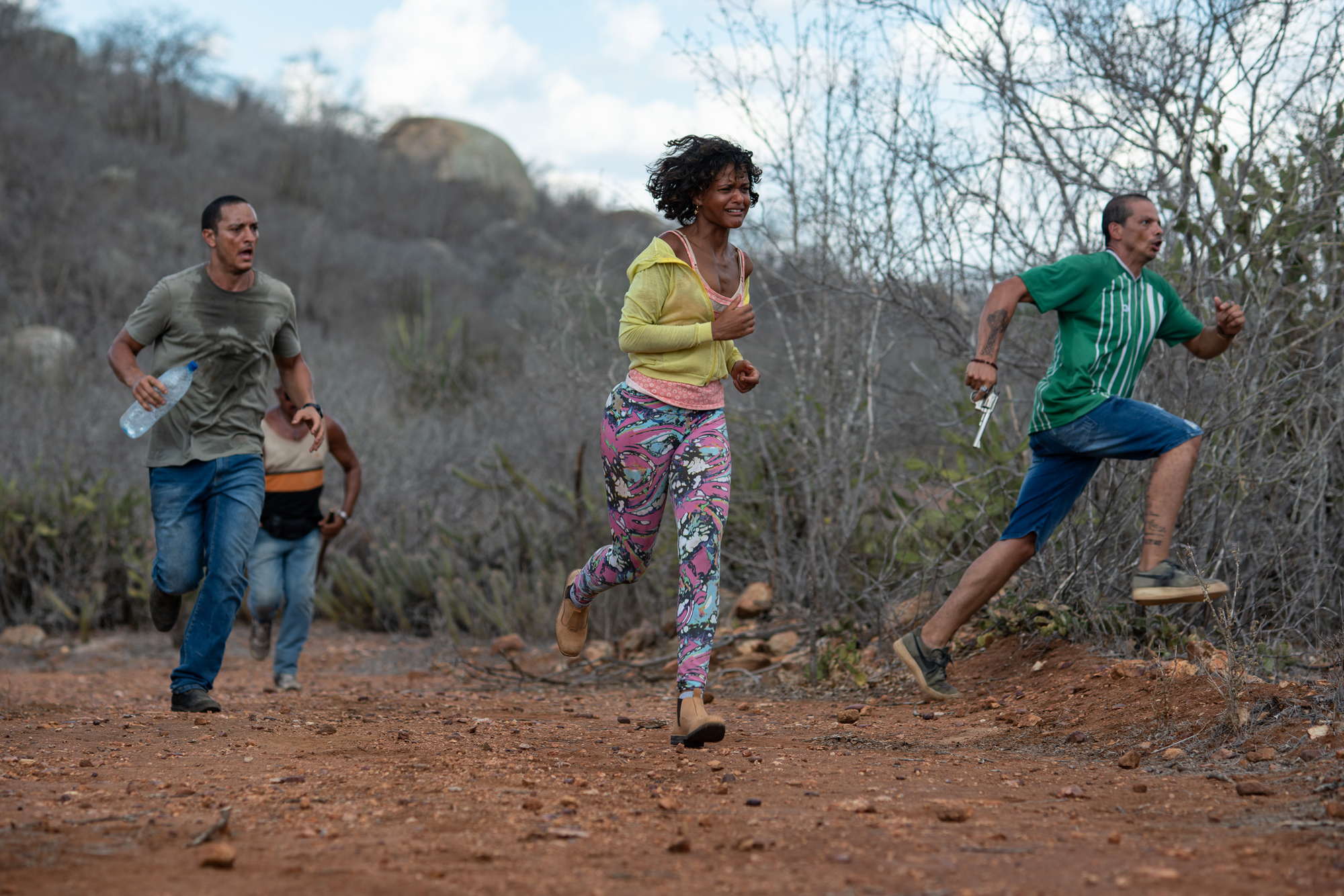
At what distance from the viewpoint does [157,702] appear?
6.25 meters

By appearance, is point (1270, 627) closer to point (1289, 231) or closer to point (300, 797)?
point (1289, 231)

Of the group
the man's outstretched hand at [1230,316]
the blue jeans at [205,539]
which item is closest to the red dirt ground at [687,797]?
the blue jeans at [205,539]

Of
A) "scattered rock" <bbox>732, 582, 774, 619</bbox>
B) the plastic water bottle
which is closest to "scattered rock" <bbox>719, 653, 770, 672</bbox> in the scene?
"scattered rock" <bbox>732, 582, 774, 619</bbox>

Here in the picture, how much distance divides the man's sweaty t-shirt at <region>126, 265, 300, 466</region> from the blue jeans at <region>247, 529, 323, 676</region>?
1.81 m

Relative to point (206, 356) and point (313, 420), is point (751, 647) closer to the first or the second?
point (313, 420)

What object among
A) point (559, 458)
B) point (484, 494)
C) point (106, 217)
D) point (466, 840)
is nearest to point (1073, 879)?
point (466, 840)

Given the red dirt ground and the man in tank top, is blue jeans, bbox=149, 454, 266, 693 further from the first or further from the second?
the man in tank top

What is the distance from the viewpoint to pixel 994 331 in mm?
4391

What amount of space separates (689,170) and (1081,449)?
175 cm

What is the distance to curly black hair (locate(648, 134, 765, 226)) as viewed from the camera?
4.37 metres

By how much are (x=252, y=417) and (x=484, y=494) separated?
6143 mm

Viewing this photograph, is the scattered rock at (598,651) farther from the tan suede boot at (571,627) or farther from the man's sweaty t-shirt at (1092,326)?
the man's sweaty t-shirt at (1092,326)

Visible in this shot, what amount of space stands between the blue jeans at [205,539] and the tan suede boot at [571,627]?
1.35 metres

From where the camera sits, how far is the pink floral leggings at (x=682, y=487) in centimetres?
422
